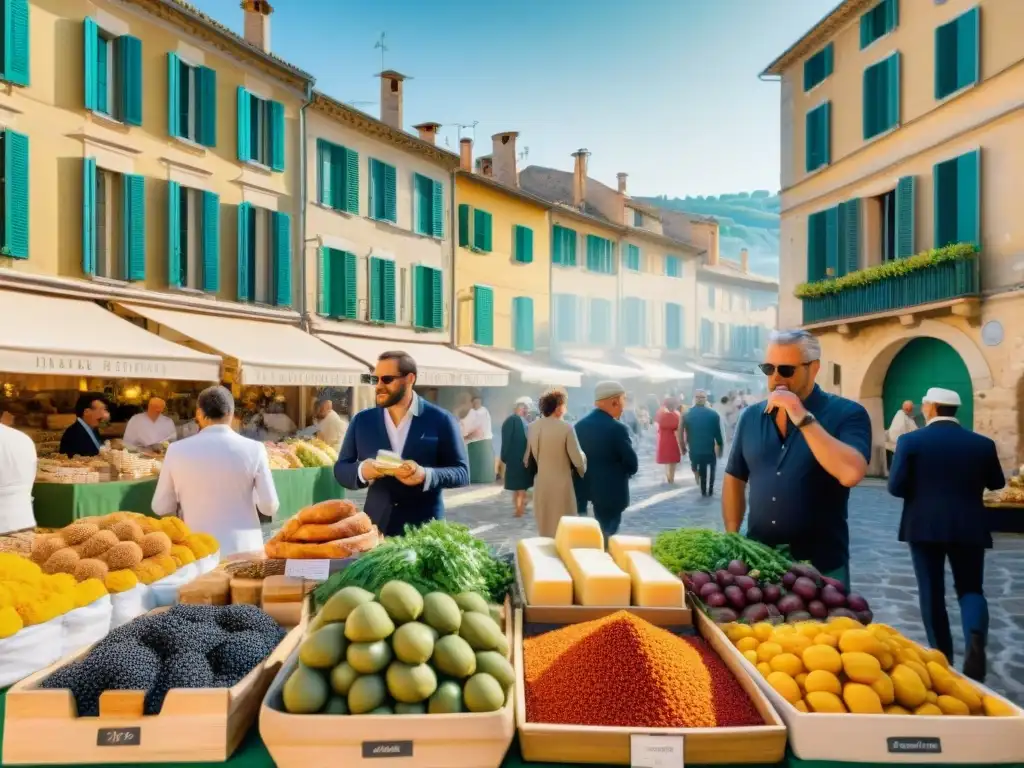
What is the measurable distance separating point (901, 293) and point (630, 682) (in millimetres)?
15578

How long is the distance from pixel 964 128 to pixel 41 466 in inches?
608

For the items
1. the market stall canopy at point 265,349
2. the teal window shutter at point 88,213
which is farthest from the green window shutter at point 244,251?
the teal window shutter at point 88,213

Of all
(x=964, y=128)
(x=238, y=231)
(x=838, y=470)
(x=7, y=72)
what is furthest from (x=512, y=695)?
(x=964, y=128)

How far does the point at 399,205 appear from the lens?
19.1 metres

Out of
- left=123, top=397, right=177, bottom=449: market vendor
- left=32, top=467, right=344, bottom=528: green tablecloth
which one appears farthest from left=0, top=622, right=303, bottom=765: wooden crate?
left=123, top=397, right=177, bottom=449: market vendor

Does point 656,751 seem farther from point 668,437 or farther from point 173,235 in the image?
point 668,437

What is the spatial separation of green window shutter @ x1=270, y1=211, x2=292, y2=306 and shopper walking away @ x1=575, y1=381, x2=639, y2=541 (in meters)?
10.7

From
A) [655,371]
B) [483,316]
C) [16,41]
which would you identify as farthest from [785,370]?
[655,371]

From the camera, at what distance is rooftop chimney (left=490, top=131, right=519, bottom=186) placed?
2609 cm

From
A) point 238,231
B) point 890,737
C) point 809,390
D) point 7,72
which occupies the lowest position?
point 890,737

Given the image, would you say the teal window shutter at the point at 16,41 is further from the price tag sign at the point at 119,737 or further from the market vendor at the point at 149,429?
the price tag sign at the point at 119,737

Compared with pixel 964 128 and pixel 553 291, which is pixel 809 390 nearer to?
pixel 964 128

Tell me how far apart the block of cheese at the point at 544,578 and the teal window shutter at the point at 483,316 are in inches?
741

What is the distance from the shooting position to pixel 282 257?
51.8 ft
